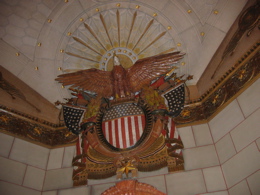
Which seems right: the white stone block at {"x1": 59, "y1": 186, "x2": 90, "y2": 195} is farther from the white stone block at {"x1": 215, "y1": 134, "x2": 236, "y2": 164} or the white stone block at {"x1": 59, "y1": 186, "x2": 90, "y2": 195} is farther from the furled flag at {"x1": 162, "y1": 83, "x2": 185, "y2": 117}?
the white stone block at {"x1": 215, "y1": 134, "x2": 236, "y2": 164}

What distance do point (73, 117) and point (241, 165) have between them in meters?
3.52

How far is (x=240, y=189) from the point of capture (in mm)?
4316

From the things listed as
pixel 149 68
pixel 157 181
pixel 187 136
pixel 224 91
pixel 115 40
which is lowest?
pixel 157 181

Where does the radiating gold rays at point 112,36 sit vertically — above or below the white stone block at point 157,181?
above

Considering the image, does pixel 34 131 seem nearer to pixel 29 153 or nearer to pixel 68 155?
pixel 29 153

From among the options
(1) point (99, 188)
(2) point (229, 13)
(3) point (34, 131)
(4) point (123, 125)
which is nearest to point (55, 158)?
(3) point (34, 131)

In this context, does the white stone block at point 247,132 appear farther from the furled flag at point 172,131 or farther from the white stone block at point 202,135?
the furled flag at point 172,131

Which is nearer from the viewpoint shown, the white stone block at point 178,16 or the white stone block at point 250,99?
the white stone block at point 250,99

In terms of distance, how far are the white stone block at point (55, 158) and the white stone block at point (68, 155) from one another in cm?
9

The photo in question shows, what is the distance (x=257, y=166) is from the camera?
412 cm

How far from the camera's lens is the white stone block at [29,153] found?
534 cm

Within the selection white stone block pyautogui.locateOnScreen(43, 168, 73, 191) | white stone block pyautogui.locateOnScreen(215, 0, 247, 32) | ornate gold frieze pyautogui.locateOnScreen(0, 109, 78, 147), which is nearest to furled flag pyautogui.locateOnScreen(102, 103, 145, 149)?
ornate gold frieze pyautogui.locateOnScreen(0, 109, 78, 147)

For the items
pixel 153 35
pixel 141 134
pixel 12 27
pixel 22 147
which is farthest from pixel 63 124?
pixel 153 35

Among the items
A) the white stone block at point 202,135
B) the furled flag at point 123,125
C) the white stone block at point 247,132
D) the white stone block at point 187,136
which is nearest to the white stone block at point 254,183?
the white stone block at point 247,132
